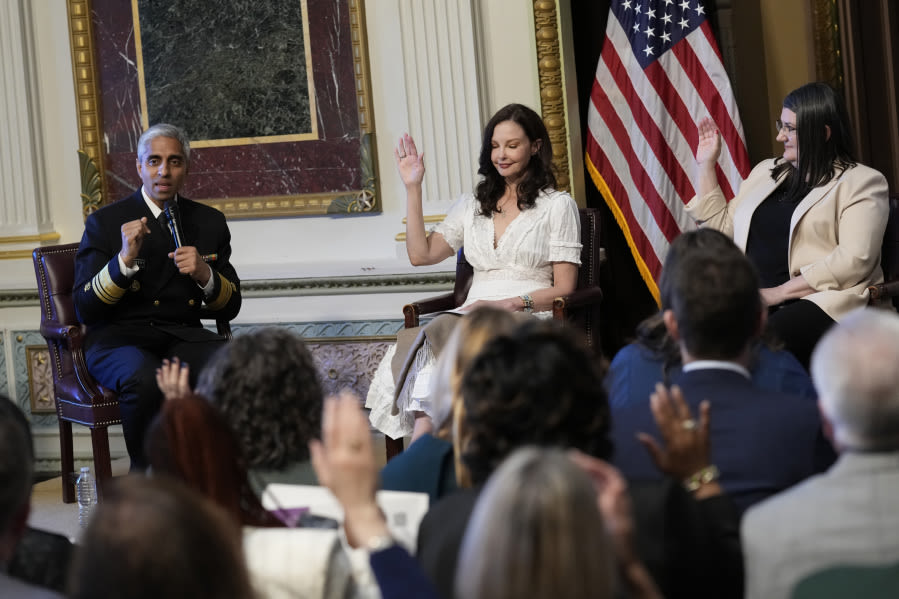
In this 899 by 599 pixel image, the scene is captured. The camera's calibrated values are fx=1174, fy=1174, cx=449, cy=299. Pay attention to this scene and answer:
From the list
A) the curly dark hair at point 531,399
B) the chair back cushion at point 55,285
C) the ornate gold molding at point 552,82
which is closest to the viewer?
the curly dark hair at point 531,399

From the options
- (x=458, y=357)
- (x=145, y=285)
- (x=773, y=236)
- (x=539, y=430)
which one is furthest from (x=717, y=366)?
(x=145, y=285)

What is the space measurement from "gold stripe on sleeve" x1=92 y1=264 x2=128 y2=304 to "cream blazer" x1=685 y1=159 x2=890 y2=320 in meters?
2.44

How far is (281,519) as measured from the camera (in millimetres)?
2025

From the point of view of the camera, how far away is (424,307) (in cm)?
459

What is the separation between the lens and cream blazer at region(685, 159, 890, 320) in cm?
407

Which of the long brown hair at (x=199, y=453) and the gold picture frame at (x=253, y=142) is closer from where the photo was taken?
the long brown hair at (x=199, y=453)

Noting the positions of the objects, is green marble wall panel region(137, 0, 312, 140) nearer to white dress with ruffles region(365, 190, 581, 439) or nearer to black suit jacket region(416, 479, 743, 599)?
white dress with ruffles region(365, 190, 581, 439)

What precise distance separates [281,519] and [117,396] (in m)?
2.75

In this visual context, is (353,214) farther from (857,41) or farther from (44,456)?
(857,41)

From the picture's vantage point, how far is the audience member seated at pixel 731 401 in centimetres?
200

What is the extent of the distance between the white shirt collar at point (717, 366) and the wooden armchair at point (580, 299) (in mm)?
2039

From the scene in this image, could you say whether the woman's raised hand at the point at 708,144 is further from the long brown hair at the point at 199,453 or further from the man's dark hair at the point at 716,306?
the long brown hair at the point at 199,453

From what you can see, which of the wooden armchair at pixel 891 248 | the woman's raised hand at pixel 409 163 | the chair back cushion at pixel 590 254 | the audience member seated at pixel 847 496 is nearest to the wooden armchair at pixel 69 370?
the woman's raised hand at pixel 409 163

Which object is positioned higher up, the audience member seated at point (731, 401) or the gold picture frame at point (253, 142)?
the gold picture frame at point (253, 142)
